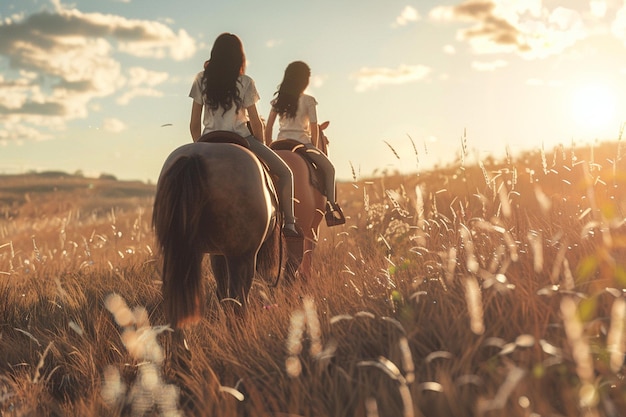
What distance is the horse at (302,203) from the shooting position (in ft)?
23.6

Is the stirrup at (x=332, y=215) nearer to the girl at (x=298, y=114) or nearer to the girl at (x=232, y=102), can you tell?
the girl at (x=298, y=114)

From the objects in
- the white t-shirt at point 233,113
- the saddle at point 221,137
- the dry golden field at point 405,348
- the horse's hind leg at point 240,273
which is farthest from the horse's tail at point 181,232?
the white t-shirt at point 233,113

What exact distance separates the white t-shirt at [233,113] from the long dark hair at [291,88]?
64.6 inches

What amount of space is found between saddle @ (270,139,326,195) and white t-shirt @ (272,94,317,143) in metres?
0.17

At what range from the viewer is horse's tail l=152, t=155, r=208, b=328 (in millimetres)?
5000

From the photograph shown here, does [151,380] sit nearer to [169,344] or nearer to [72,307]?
[169,344]

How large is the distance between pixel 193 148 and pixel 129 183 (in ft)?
149

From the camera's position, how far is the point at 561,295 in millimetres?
3621

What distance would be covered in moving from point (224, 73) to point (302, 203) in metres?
1.89

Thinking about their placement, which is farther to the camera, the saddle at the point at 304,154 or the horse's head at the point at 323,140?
the horse's head at the point at 323,140

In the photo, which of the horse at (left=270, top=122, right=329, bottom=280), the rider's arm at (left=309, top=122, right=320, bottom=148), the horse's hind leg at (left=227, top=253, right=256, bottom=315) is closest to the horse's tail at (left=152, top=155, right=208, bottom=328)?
the horse's hind leg at (left=227, top=253, right=256, bottom=315)

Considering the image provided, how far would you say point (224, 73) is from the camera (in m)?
5.88

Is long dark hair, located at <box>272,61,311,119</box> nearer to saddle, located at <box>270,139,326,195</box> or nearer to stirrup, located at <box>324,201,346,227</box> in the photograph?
saddle, located at <box>270,139,326,195</box>

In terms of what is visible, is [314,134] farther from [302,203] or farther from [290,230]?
[290,230]
